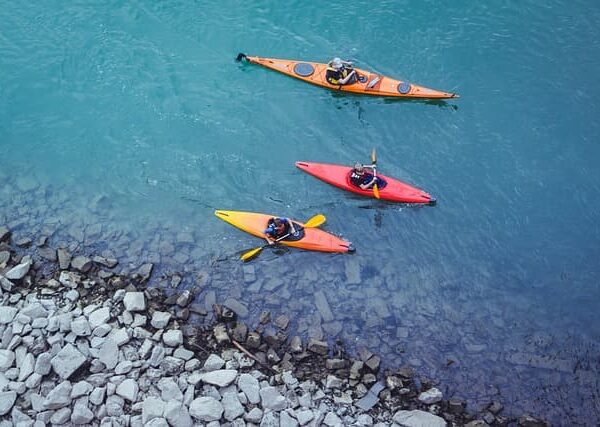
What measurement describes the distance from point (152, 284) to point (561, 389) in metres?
10.2

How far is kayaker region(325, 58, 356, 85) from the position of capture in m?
18.2

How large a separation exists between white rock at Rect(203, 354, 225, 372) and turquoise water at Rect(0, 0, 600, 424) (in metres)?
1.82

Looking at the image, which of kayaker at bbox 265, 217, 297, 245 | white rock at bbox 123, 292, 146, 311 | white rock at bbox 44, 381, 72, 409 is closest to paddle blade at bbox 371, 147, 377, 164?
kayaker at bbox 265, 217, 297, 245

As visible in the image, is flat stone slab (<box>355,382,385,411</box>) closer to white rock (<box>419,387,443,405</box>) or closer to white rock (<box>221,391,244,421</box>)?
white rock (<box>419,387,443,405</box>)

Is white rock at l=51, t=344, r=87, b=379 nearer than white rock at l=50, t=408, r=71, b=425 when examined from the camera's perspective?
No

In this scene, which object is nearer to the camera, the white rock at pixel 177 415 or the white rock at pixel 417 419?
the white rock at pixel 177 415

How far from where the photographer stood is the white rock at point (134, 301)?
13359mm

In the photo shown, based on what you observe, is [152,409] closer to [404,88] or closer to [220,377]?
[220,377]

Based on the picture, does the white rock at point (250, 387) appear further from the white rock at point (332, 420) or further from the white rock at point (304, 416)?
the white rock at point (332, 420)

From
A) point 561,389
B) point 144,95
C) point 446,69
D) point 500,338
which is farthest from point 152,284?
point 446,69

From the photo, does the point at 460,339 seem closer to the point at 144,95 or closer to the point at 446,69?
the point at 446,69

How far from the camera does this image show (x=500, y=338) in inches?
545

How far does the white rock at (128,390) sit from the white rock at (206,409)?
1.25 metres

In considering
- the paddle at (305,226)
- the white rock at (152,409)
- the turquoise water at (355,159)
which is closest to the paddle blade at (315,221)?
the paddle at (305,226)
